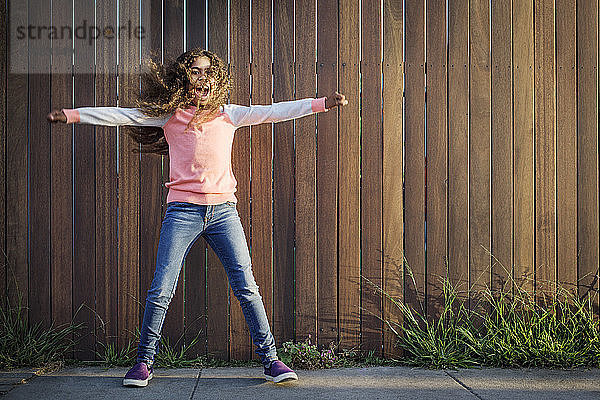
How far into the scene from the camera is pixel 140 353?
3326 mm

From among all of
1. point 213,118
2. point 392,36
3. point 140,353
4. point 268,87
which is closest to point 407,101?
point 392,36

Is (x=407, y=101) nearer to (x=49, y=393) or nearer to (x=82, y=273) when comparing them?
(x=82, y=273)

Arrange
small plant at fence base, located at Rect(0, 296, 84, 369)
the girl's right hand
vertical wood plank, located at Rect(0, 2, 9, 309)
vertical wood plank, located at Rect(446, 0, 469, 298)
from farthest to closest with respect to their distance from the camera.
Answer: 1. vertical wood plank, located at Rect(446, 0, 469, 298)
2. vertical wood plank, located at Rect(0, 2, 9, 309)
3. small plant at fence base, located at Rect(0, 296, 84, 369)
4. the girl's right hand

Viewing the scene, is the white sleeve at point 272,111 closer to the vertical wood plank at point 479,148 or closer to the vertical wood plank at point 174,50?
the vertical wood plank at point 174,50

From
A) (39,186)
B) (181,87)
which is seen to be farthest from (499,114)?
(39,186)

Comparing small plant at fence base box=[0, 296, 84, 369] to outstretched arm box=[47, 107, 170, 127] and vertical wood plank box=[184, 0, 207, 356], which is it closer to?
vertical wood plank box=[184, 0, 207, 356]

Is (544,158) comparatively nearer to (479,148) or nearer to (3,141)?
(479,148)

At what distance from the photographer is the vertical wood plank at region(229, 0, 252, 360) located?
12.3 feet

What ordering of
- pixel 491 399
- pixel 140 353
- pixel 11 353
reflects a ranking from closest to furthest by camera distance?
pixel 491 399, pixel 140 353, pixel 11 353

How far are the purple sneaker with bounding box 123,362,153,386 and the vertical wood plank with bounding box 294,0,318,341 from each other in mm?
896

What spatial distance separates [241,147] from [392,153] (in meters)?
0.84

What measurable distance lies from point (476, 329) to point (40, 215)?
2469mm

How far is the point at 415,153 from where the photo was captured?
3.80 metres

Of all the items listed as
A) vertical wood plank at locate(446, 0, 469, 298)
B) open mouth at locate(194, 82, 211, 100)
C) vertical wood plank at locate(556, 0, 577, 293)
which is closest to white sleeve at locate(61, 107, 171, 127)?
open mouth at locate(194, 82, 211, 100)
